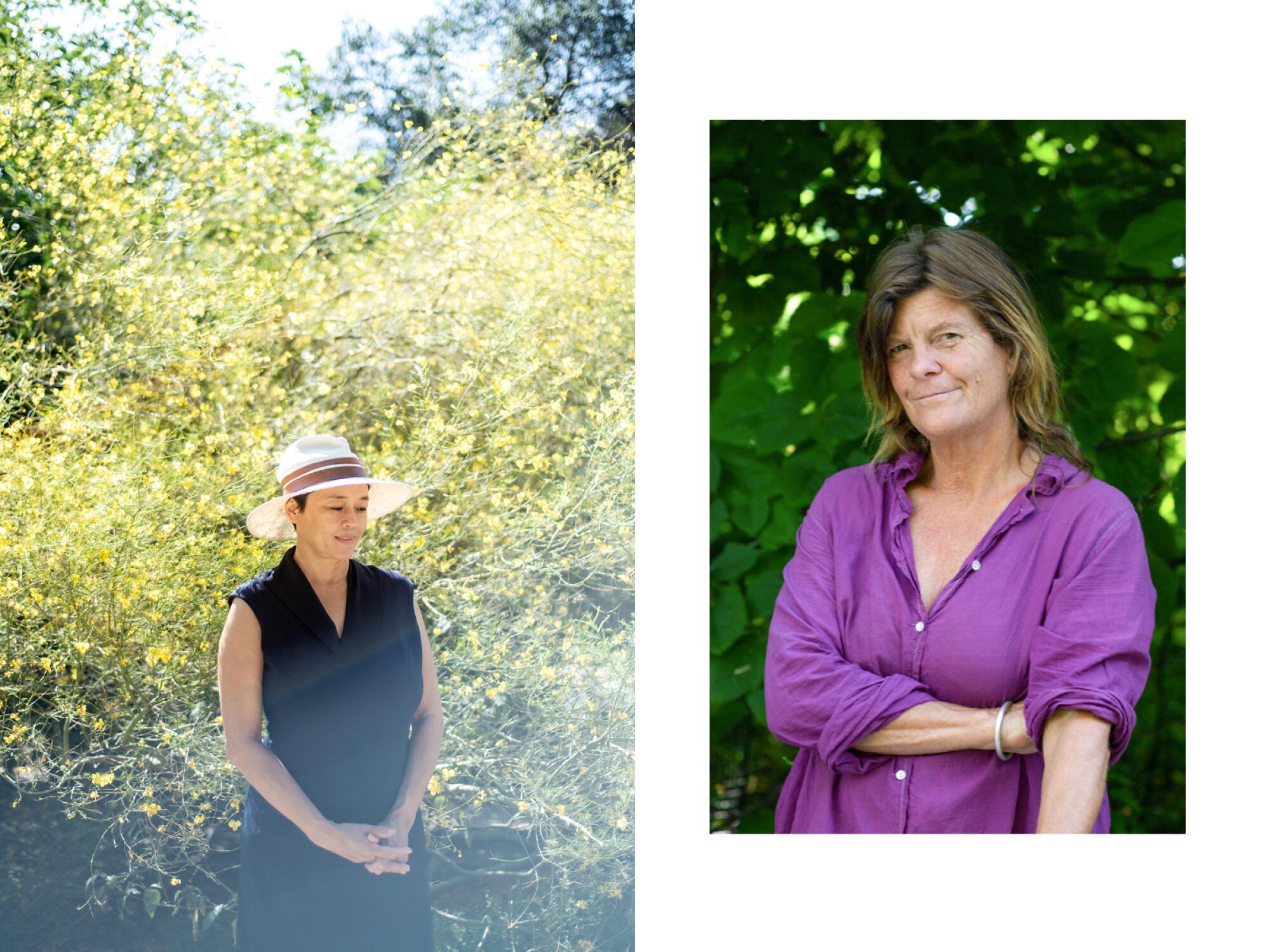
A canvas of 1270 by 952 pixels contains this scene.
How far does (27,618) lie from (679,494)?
1.64m

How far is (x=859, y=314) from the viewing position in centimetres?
295

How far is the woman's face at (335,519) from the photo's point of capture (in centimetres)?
295

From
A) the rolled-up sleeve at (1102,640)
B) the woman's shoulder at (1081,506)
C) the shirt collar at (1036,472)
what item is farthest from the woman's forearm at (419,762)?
the woman's shoulder at (1081,506)

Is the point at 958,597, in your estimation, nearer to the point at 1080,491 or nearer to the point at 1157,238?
the point at 1080,491

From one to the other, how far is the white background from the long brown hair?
356 millimetres

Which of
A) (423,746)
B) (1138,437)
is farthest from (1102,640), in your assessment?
(423,746)

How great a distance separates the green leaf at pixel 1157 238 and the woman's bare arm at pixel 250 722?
233 centimetres

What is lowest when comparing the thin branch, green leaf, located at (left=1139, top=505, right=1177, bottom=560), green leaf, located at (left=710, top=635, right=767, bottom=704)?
green leaf, located at (left=710, top=635, right=767, bottom=704)

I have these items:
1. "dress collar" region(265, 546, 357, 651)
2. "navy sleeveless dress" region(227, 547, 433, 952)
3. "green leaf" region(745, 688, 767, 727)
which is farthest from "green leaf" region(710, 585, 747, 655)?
"dress collar" region(265, 546, 357, 651)

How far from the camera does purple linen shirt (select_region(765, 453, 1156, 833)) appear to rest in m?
2.76

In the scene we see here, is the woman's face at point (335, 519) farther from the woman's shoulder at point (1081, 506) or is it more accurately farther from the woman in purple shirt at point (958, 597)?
the woman's shoulder at point (1081, 506)

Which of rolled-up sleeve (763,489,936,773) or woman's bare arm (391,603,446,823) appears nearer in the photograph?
rolled-up sleeve (763,489,936,773)

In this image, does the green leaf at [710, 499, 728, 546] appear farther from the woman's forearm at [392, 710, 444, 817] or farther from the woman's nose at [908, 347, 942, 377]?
the woman's forearm at [392, 710, 444, 817]

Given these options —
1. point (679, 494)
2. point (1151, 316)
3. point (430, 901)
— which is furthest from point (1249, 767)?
point (430, 901)
